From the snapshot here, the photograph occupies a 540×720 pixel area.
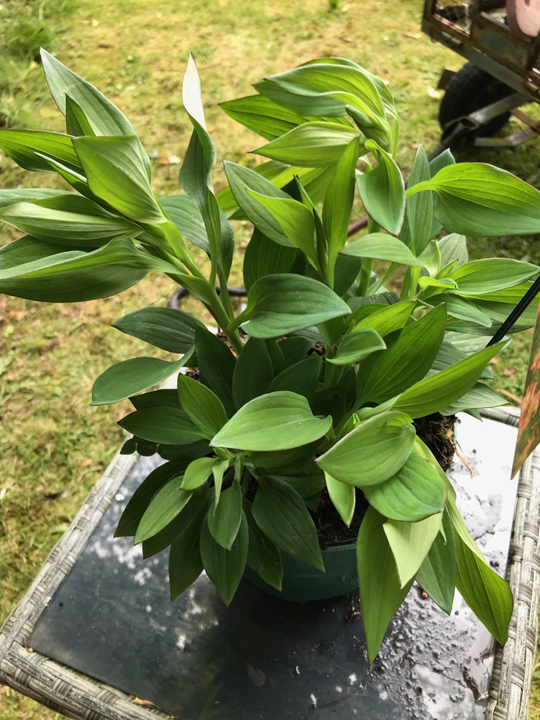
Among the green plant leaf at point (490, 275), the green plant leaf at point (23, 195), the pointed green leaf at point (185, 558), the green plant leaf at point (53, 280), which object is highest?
the green plant leaf at point (23, 195)

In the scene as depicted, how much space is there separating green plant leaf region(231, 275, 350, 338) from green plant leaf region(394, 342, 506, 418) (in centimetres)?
8

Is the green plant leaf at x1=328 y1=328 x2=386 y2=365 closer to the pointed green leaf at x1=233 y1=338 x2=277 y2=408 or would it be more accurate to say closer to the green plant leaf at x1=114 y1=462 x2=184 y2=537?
the pointed green leaf at x1=233 y1=338 x2=277 y2=408

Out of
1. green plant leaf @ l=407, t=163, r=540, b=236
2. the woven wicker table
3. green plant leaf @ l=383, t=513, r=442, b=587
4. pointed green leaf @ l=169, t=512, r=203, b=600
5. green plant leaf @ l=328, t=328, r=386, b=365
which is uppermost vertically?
green plant leaf @ l=407, t=163, r=540, b=236

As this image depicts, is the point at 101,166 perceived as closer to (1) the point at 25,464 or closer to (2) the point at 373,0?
(1) the point at 25,464

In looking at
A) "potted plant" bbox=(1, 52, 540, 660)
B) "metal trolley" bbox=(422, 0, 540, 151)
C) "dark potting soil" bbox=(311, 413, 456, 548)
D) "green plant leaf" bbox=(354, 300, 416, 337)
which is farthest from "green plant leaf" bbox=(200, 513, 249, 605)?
"metal trolley" bbox=(422, 0, 540, 151)

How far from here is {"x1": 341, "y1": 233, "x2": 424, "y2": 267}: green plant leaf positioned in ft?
1.39

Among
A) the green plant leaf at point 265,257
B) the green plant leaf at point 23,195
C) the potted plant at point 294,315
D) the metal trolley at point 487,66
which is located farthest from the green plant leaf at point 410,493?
the metal trolley at point 487,66

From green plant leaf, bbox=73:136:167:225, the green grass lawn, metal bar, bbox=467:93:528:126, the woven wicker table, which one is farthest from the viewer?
metal bar, bbox=467:93:528:126

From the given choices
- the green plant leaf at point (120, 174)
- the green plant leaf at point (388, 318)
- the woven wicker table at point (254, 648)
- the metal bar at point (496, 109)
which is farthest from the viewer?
the metal bar at point (496, 109)

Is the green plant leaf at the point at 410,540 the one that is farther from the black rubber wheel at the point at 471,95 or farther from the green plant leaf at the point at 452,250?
the black rubber wheel at the point at 471,95

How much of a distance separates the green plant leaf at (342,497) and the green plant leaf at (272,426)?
0.12 ft

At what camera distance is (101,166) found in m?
0.38

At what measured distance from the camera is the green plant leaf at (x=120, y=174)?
37 cm

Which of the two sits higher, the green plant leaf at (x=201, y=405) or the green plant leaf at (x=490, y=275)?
the green plant leaf at (x=490, y=275)
